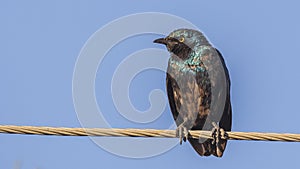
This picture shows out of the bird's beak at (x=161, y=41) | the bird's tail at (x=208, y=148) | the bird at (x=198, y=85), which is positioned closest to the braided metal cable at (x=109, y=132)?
the bird's tail at (x=208, y=148)

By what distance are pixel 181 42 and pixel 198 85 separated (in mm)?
676

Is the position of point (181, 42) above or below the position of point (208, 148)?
above

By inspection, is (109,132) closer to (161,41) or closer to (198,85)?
(198,85)

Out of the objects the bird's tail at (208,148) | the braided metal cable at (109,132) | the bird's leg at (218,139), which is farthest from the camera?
the bird's tail at (208,148)

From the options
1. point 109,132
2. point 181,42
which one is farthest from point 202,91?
point 109,132

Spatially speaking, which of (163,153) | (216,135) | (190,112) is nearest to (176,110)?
(190,112)

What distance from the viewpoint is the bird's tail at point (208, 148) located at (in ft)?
26.9

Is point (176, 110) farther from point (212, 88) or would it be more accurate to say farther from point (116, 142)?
point (116, 142)

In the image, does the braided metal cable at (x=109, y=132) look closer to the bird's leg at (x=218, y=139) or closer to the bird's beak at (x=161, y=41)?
the bird's leg at (x=218, y=139)

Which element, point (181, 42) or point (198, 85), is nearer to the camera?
point (198, 85)

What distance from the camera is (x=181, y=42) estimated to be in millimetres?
8961

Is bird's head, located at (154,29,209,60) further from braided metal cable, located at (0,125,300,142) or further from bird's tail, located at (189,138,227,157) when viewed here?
braided metal cable, located at (0,125,300,142)

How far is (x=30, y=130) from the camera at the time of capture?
5.73 m

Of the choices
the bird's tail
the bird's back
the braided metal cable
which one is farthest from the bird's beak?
the braided metal cable
